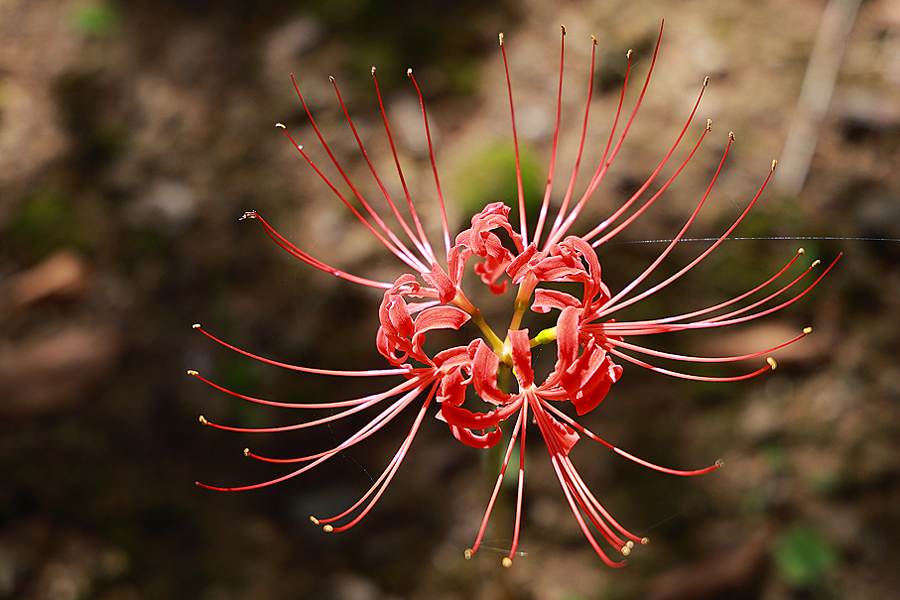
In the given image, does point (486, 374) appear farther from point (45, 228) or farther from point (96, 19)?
point (96, 19)

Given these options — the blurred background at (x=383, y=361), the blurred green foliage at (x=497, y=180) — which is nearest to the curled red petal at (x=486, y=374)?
the blurred green foliage at (x=497, y=180)

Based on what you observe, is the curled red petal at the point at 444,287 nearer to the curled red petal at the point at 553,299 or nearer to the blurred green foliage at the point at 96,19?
the curled red petal at the point at 553,299

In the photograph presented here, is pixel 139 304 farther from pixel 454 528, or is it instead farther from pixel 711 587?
pixel 711 587

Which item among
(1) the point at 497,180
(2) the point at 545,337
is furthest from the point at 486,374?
(1) the point at 497,180

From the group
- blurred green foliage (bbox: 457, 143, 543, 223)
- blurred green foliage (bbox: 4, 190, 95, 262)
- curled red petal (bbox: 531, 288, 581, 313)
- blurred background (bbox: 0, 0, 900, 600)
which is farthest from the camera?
blurred green foliage (bbox: 4, 190, 95, 262)

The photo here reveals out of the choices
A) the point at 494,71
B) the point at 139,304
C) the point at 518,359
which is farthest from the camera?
the point at 494,71

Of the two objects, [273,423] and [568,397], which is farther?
[273,423]

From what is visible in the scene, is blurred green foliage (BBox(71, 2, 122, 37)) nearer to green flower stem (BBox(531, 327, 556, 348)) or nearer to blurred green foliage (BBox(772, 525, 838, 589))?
green flower stem (BBox(531, 327, 556, 348))

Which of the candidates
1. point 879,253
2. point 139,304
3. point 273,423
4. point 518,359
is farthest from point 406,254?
point 879,253

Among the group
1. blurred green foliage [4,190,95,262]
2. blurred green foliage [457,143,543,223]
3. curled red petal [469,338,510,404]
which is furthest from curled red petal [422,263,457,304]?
blurred green foliage [4,190,95,262]
